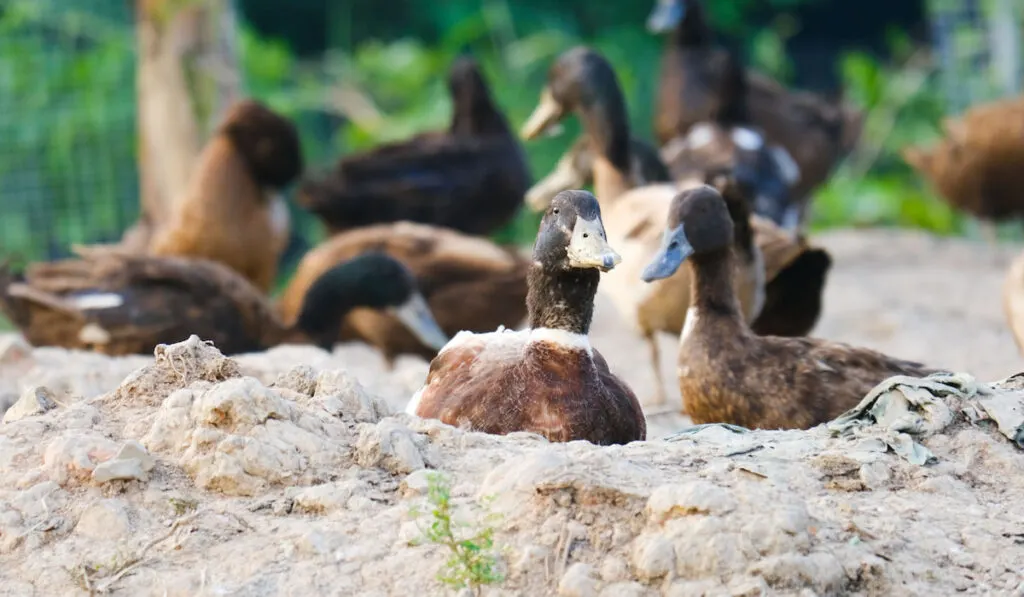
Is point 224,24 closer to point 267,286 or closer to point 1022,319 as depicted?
point 267,286

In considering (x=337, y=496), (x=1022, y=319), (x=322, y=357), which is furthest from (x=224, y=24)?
(x=337, y=496)

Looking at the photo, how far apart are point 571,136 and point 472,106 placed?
142 inches

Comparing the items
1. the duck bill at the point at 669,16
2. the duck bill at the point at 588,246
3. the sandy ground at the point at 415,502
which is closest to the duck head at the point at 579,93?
the duck bill at the point at 669,16

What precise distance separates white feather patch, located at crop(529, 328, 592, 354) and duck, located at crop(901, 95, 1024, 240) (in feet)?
23.8

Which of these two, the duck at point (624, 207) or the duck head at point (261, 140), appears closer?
the duck at point (624, 207)

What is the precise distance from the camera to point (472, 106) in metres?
10.5

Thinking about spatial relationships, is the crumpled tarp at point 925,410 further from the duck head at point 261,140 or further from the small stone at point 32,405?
the duck head at point 261,140

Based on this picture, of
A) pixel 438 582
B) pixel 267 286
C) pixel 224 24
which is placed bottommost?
pixel 267 286

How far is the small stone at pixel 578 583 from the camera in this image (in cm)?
277

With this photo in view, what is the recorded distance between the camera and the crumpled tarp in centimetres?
352

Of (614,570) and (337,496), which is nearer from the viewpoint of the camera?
(614,570)

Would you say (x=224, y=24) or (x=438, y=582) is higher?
(x=224, y=24)

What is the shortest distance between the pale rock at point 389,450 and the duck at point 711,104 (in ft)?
24.3

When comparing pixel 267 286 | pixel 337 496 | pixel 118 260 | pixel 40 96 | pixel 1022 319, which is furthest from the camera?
pixel 40 96
